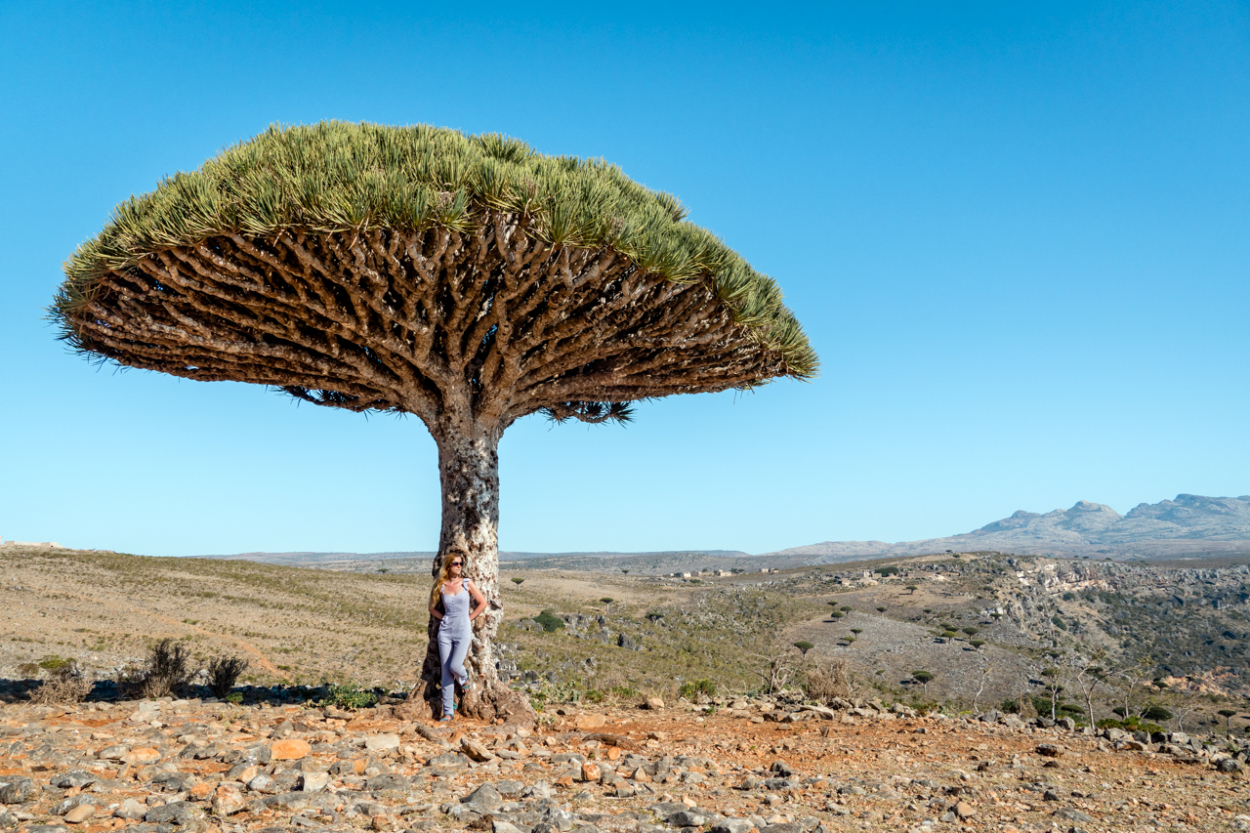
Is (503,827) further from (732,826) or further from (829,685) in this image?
(829,685)

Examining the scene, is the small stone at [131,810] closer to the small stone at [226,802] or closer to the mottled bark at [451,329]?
the small stone at [226,802]

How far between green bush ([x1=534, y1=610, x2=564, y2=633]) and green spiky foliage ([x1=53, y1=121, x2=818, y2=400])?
99.4ft

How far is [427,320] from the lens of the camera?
26.3 ft

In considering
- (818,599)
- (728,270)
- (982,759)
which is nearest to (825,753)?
(982,759)

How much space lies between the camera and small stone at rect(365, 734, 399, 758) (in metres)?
6.43

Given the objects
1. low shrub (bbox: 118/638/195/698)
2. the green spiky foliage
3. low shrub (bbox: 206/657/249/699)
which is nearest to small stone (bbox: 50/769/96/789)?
the green spiky foliage

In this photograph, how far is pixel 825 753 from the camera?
733 centimetres

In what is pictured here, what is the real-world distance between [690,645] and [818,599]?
24570mm

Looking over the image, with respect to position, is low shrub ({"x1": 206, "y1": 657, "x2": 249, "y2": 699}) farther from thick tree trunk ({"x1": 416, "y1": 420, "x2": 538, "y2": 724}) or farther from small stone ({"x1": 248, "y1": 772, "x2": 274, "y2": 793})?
small stone ({"x1": 248, "y1": 772, "x2": 274, "y2": 793})

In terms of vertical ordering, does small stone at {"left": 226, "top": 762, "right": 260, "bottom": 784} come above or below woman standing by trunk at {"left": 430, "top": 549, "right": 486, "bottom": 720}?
below

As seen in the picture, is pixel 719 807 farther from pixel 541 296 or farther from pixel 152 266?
pixel 152 266

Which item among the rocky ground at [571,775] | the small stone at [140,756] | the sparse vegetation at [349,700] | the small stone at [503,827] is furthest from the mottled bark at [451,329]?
the small stone at [503,827]

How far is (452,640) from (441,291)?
3599mm

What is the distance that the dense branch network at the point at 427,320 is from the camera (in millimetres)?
7066
